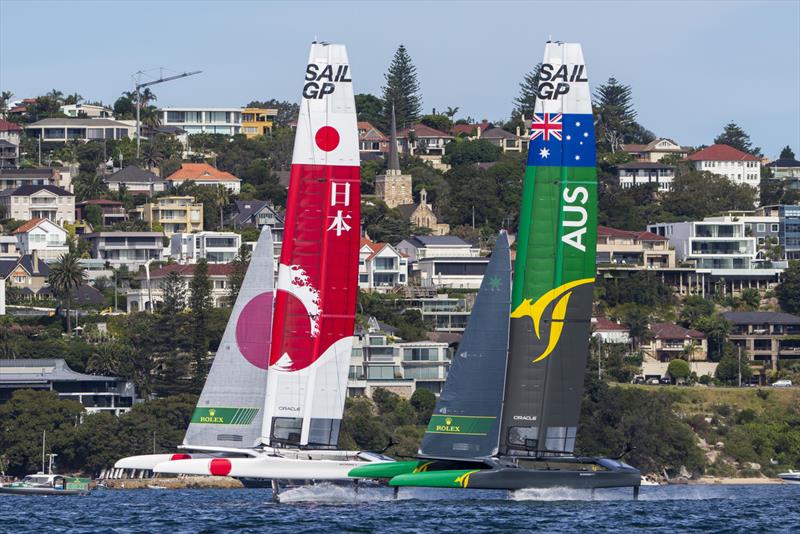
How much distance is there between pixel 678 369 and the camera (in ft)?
347

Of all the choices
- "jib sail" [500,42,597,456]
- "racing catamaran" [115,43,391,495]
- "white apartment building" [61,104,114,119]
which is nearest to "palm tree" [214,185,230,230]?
"white apartment building" [61,104,114,119]

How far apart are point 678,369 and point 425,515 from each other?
221 feet

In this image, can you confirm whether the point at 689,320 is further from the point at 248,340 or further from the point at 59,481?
the point at 248,340

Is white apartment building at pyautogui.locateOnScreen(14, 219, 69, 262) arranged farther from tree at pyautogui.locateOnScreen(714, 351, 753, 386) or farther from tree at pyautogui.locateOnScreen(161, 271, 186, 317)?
tree at pyautogui.locateOnScreen(714, 351, 753, 386)

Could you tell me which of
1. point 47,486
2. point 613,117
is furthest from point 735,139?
point 47,486

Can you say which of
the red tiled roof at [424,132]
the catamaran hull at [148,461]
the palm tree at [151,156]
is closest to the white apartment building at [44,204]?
the palm tree at [151,156]

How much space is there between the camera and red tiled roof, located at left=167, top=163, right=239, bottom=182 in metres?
146

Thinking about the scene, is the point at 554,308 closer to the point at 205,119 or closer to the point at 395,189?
the point at 395,189

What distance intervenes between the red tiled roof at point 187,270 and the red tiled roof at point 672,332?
2652 centimetres

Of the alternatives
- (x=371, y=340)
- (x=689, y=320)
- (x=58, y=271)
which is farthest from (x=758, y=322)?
(x=58, y=271)

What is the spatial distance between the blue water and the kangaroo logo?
3517 millimetres

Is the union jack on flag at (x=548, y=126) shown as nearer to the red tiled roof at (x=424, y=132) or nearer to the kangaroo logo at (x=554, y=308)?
the kangaroo logo at (x=554, y=308)

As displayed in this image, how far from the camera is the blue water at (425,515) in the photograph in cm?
3772

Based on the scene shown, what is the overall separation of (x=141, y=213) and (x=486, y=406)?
99.7 metres
